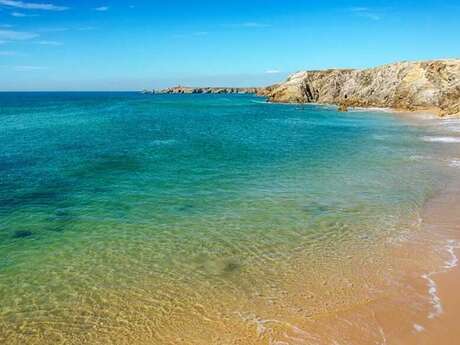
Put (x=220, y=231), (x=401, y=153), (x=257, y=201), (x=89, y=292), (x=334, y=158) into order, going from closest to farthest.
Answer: (x=89, y=292), (x=220, y=231), (x=257, y=201), (x=334, y=158), (x=401, y=153)

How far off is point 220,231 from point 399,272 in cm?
712

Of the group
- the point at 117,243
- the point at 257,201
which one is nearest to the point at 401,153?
the point at 257,201

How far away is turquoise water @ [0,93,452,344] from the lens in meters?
11.4

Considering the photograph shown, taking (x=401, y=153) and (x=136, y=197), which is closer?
(x=136, y=197)

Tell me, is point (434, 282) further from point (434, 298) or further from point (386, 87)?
point (386, 87)

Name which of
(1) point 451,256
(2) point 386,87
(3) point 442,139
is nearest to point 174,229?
(1) point 451,256

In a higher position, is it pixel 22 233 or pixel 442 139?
pixel 22 233

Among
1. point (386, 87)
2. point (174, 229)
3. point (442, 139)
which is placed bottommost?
point (442, 139)

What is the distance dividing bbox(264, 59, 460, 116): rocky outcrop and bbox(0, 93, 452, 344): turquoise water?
178 ft

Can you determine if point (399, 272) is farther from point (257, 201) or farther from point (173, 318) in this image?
point (257, 201)

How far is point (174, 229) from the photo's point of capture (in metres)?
17.5

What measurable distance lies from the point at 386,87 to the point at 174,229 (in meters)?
99.0

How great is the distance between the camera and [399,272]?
1341 centimetres

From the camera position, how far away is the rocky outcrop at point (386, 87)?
8650 centimetres
